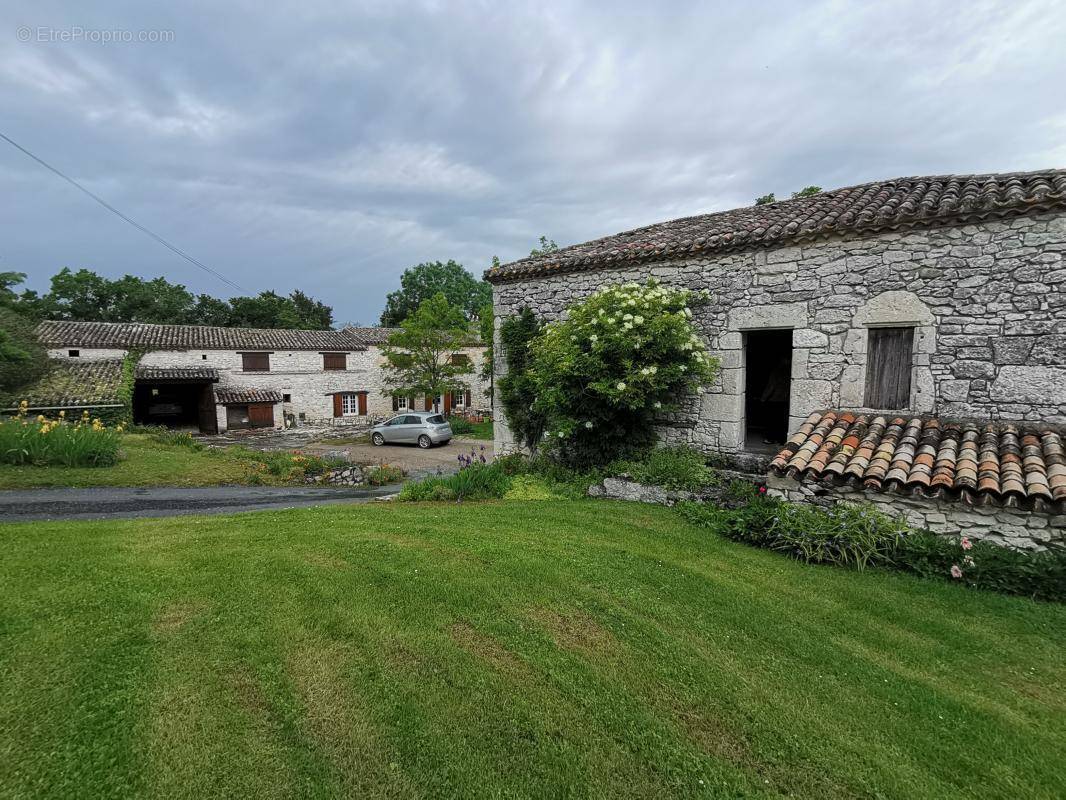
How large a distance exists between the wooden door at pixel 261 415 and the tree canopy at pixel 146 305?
66.1 feet

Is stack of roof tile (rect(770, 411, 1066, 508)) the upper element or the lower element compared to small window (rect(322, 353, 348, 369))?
lower

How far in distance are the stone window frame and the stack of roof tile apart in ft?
1.18

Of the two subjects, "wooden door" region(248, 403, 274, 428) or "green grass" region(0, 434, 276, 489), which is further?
"wooden door" region(248, 403, 274, 428)

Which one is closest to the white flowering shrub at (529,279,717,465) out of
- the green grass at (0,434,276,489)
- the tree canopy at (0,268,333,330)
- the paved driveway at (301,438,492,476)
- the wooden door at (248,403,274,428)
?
the paved driveway at (301,438,492,476)

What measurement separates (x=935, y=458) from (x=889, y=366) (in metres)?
1.88

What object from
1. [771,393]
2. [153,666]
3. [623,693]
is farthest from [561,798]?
[771,393]

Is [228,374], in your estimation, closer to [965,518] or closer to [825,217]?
[825,217]

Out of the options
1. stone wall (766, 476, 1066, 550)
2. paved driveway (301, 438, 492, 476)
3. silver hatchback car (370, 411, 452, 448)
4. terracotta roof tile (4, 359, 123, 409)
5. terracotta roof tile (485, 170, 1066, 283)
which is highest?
terracotta roof tile (485, 170, 1066, 283)

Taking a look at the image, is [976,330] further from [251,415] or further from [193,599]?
[251,415]

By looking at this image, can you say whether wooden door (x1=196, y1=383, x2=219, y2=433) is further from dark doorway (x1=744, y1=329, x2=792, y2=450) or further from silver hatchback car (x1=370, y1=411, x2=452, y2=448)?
dark doorway (x1=744, y1=329, x2=792, y2=450)

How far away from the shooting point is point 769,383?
999 centimetres

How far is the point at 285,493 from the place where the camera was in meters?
10.5

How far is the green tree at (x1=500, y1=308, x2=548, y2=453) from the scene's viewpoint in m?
9.90

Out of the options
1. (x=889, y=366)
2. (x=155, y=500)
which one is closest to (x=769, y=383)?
(x=889, y=366)
